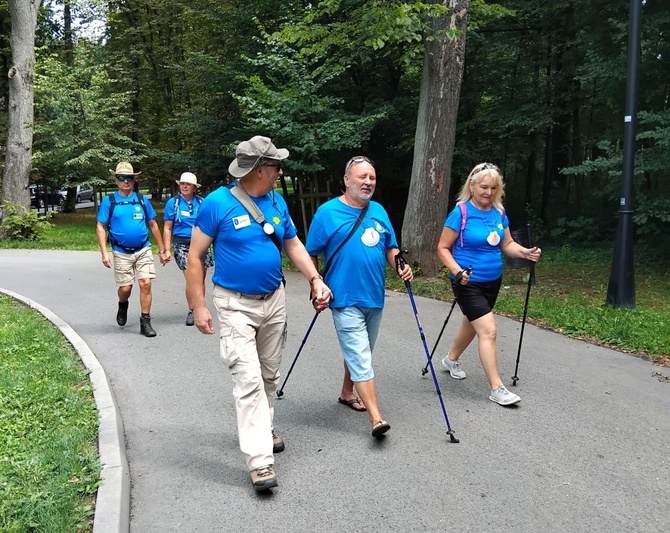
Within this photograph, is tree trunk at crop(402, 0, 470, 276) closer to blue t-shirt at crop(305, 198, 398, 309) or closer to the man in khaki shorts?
the man in khaki shorts

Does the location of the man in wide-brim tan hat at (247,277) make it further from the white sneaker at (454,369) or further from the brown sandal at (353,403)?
the white sneaker at (454,369)

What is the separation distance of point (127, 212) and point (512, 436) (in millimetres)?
4955

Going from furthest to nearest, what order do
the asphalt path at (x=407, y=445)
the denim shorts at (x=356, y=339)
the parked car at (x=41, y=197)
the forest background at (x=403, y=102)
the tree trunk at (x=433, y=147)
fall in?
the parked car at (x=41, y=197) < the forest background at (x=403, y=102) < the tree trunk at (x=433, y=147) < the denim shorts at (x=356, y=339) < the asphalt path at (x=407, y=445)

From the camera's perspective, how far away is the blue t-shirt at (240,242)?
→ 3654 millimetres

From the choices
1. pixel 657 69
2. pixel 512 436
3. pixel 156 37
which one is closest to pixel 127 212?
pixel 512 436

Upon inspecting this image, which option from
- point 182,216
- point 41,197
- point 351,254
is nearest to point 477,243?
point 351,254

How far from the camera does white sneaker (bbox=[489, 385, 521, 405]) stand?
4824 mm

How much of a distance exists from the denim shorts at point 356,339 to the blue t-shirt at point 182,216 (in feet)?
12.6

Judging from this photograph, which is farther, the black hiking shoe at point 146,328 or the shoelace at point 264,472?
the black hiking shoe at point 146,328

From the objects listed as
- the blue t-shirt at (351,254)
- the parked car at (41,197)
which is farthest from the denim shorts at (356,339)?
the parked car at (41,197)

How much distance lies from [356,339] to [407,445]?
0.81 m

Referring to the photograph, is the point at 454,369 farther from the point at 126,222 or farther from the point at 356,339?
the point at 126,222

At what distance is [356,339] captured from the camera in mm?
4227

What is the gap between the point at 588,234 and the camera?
15406mm
